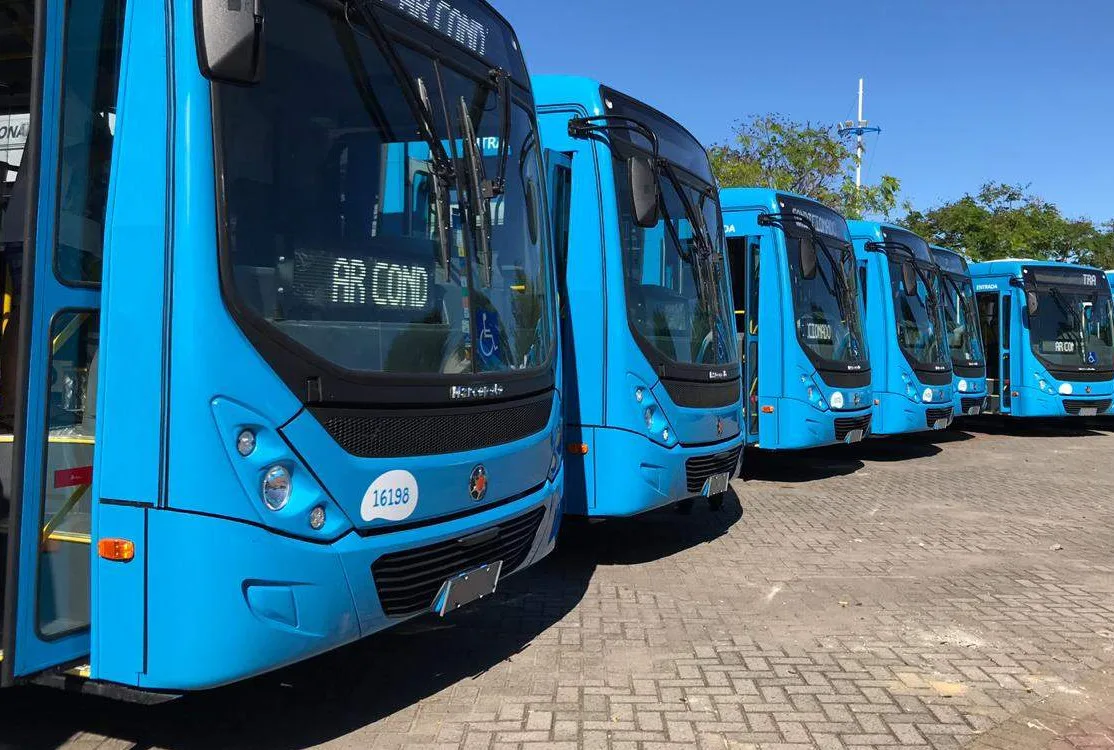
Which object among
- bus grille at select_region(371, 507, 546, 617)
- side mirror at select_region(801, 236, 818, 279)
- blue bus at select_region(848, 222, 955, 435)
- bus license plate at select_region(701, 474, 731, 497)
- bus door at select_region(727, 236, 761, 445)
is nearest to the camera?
bus grille at select_region(371, 507, 546, 617)

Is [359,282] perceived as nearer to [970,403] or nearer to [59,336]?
[59,336]

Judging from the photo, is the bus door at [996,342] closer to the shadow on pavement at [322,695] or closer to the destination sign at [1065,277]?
the destination sign at [1065,277]

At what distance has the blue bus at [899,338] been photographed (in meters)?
13.7

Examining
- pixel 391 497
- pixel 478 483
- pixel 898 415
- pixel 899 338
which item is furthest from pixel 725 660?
pixel 899 338

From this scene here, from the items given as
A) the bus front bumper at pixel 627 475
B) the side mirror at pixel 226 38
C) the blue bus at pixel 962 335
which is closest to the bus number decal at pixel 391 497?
the side mirror at pixel 226 38

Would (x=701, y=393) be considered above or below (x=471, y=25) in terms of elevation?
below

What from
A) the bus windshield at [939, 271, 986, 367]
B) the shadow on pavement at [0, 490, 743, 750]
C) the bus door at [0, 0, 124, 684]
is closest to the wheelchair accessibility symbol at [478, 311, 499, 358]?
the shadow on pavement at [0, 490, 743, 750]

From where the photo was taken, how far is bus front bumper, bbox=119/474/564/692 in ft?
11.0

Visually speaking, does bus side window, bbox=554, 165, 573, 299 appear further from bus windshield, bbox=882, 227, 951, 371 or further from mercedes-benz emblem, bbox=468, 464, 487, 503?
bus windshield, bbox=882, 227, 951, 371

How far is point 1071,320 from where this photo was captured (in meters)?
17.6

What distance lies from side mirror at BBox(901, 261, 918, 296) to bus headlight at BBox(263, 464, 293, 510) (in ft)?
39.5

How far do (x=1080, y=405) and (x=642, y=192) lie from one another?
14.3 m

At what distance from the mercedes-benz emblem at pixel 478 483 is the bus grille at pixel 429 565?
171 millimetres

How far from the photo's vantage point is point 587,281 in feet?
22.1
